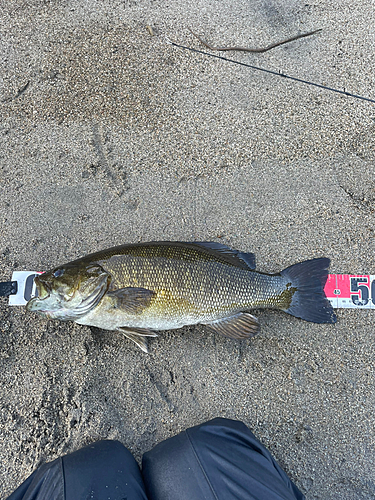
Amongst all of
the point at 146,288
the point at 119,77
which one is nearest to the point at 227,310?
the point at 146,288

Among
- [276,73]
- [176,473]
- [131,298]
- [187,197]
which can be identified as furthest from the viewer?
[276,73]

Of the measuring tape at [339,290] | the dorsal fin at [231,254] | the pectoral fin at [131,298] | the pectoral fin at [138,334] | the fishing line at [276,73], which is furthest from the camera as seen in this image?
the fishing line at [276,73]

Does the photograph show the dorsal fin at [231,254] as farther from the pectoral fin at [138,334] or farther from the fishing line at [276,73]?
the fishing line at [276,73]

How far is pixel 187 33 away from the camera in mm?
3025

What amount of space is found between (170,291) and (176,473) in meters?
0.97

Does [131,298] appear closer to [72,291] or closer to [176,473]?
[72,291]

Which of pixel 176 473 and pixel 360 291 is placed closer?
pixel 176 473

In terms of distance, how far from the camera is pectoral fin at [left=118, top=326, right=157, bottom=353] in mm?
2184

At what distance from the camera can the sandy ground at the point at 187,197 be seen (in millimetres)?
2217

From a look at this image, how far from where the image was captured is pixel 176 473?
1.84 metres

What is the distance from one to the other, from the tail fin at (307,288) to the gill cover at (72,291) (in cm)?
116

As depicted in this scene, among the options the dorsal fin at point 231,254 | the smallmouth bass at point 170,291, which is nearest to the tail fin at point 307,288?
the smallmouth bass at point 170,291

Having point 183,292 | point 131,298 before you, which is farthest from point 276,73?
point 131,298

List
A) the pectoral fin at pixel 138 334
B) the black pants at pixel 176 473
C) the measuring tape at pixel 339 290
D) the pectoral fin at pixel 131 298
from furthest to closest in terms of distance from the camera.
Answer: the measuring tape at pixel 339 290, the pectoral fin at pixel 138 334, the pectoral fin at pixel 131 298, the black pants at pixel 176 473
